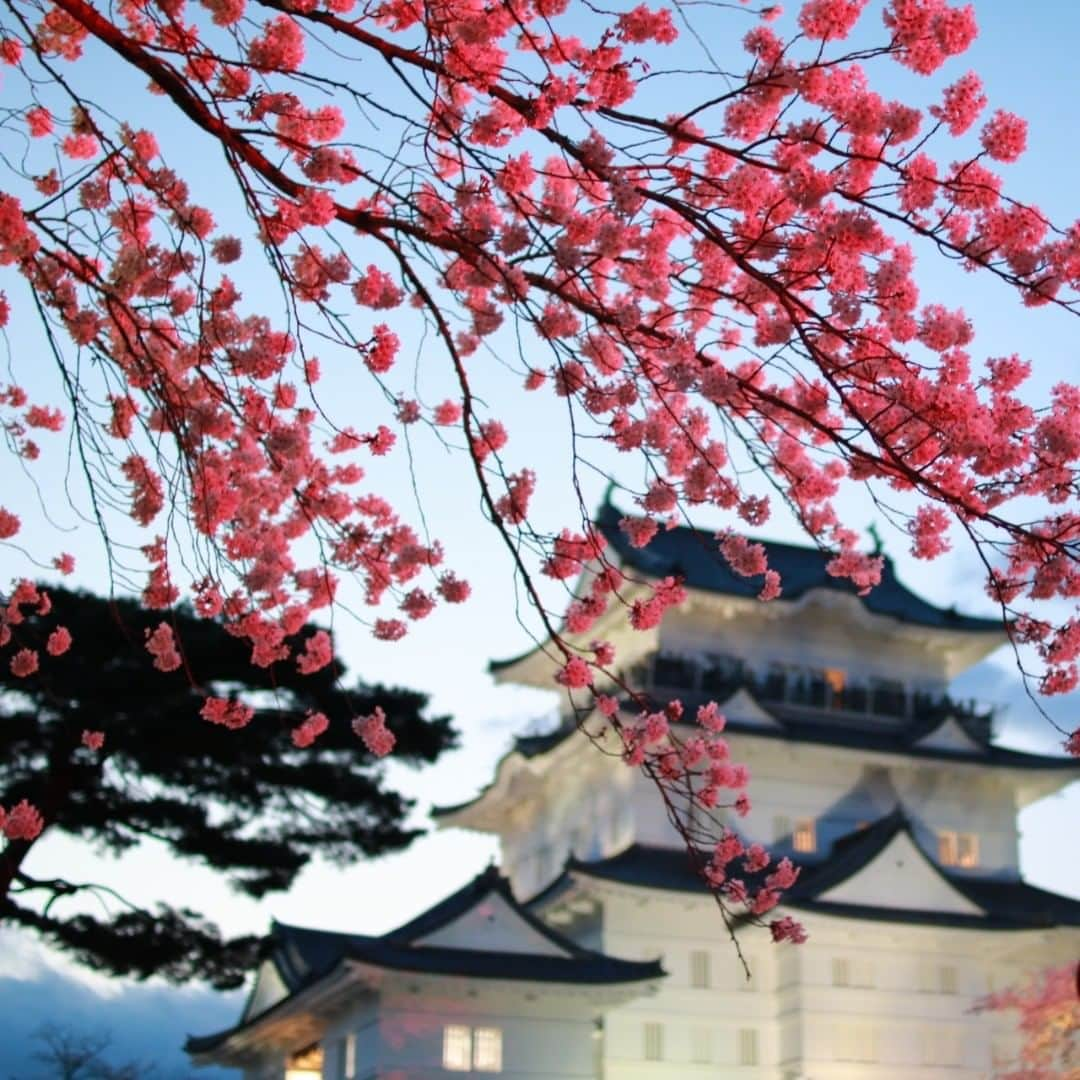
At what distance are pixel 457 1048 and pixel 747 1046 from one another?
5674 millimetres

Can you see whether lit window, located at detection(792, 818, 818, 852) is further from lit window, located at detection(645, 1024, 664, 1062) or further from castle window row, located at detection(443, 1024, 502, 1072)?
castle window row, located at detection(443, 1024, 502, 1072)

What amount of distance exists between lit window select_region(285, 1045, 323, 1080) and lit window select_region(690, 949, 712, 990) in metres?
6.02

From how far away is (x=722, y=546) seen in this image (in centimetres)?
712

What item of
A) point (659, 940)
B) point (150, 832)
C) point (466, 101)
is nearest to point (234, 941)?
point (150, 832)

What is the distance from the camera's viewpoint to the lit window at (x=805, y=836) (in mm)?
25406

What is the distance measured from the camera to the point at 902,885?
23.5 meters

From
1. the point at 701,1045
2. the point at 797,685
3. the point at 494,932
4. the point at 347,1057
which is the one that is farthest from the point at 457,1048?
the point at 797,685

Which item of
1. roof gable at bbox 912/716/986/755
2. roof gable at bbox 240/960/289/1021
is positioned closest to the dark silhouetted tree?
roof gable at bbox 240/960/289/1021

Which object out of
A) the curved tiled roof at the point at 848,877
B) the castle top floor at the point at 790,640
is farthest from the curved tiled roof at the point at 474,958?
the castle top floor at the point at 790,640

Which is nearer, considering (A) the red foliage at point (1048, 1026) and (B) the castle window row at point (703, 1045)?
(A) the red foliage at point (1048, 1026)

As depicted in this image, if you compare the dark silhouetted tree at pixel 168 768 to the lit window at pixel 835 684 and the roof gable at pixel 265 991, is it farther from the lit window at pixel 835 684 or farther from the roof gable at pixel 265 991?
the lit window at pixel 835 684

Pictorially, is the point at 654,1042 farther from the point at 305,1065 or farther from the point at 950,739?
the point at 950,739

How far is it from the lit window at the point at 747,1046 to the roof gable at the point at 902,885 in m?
2.51

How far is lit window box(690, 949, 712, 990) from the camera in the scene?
22953 millimetres
